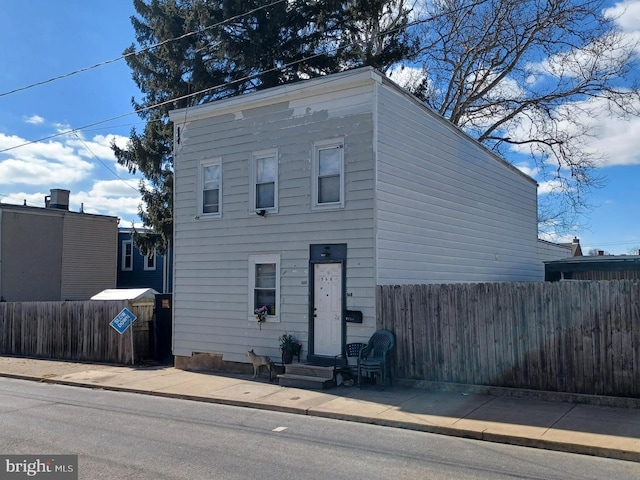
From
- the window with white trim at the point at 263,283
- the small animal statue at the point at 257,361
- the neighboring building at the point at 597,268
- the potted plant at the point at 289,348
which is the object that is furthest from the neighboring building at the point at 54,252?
the neighboring building at the point at 597,268

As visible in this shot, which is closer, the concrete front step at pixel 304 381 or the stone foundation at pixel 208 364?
the concrete front step at pixel 304 381

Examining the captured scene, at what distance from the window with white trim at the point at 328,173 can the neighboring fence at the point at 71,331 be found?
22.0 ft

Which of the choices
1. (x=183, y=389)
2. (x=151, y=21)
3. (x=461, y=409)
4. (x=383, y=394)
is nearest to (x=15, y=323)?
(x=183, y=389)

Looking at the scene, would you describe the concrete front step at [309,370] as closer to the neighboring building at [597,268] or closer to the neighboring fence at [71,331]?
the neighboring fence at [71,331]

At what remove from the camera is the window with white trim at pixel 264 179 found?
13.4m

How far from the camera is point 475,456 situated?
694 centimetres

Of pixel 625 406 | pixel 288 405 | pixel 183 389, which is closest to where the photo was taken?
pixel 625 406

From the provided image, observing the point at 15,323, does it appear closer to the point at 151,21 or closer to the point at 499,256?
the point at 151,21

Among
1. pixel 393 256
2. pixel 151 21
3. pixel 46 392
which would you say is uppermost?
pixel 151 21

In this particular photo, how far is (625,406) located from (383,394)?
393cm

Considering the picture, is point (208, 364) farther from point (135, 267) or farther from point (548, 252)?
point (135, 267)

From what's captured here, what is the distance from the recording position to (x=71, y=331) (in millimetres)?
17047

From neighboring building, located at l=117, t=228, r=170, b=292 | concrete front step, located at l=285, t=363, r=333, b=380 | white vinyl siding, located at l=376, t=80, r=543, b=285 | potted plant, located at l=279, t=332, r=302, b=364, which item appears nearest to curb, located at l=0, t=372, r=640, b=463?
concrete front step, located at l=285, t=363, r=333, b=380

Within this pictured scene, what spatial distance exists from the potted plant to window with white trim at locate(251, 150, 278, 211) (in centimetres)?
299
